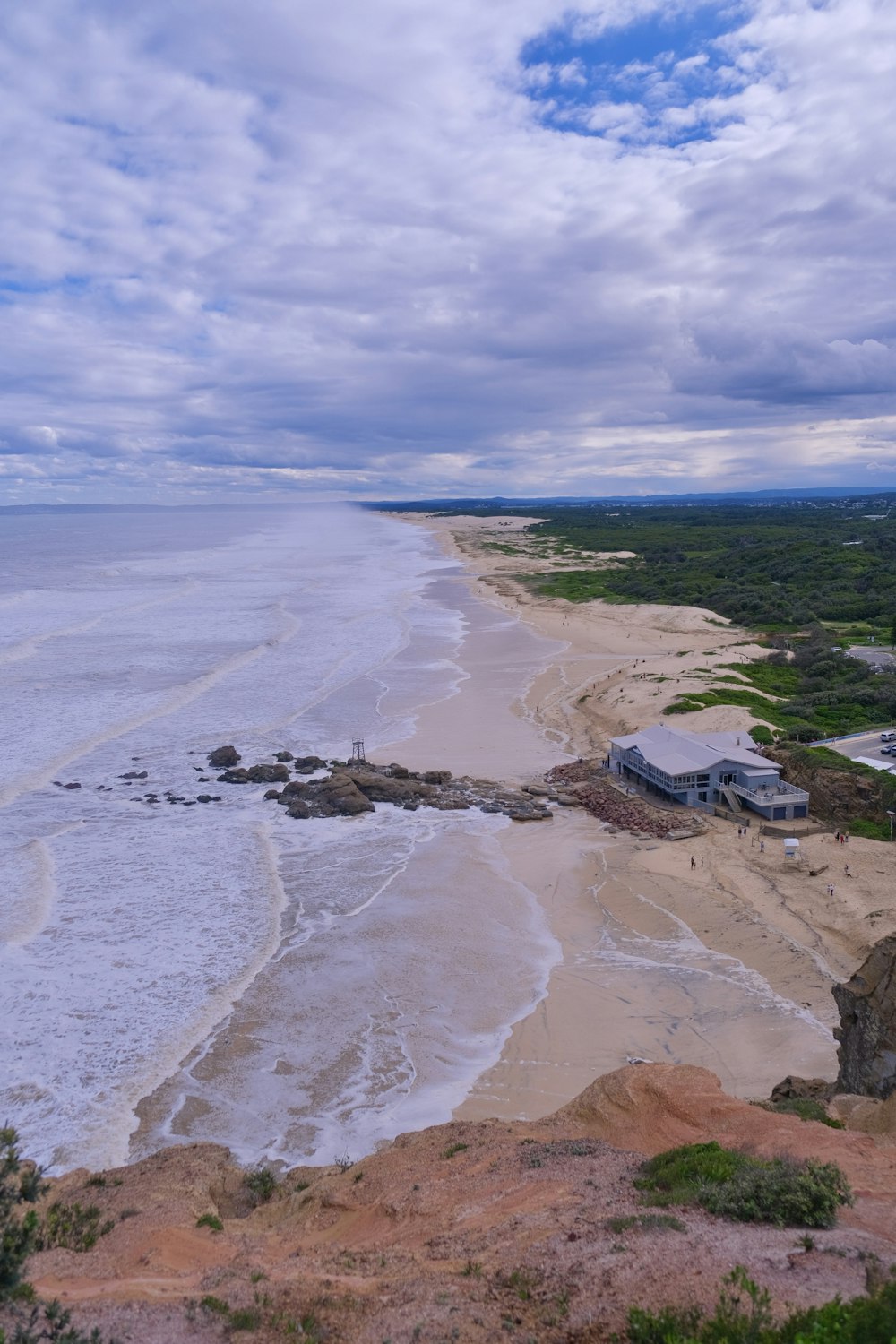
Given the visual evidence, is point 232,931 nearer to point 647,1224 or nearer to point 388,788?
point 388,788

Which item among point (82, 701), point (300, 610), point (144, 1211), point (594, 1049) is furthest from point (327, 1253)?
point (300, 610)

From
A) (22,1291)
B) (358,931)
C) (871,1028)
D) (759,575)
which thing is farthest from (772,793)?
(759,575)

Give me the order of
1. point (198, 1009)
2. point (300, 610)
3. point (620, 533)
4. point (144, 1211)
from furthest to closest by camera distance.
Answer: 1. point (620, 533)
2. point (300, 610)
3. point (198, 1009)
4. point (144, 1211)

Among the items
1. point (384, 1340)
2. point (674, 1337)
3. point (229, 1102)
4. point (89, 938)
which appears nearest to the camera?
point (674, 1337)

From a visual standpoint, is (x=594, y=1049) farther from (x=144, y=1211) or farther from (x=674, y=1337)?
(x=674, y=1337)

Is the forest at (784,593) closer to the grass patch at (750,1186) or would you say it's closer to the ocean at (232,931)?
the ocean at (232,931)

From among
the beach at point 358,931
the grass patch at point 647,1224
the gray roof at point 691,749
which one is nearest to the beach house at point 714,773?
the gray roof at point 691,749
